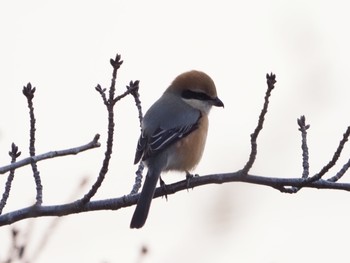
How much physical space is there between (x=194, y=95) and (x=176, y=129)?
0.84 metres

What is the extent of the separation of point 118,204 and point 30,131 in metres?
0.72

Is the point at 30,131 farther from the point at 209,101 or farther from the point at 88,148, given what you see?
the point at 209,101

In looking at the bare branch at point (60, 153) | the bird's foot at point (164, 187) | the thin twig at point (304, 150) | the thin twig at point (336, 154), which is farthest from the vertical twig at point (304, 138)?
the bare branch at point (60, 153)

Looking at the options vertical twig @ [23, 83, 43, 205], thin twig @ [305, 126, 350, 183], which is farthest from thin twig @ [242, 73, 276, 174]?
vertical twig @ [23, 83, 43, 205]

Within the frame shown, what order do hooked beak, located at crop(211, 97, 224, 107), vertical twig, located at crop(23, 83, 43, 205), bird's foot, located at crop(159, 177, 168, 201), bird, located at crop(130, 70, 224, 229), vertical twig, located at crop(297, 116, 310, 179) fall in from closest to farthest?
1. vertical twig, located at crop(23, 83, 43, 205)
2. vertical twig, located at crop(297, 116, 310, 179)
3. bird's foot, located at crop(159, 177, 168, 201)
4. bird, located at crop(130, 70, 224, 229)
5. hooked beak, located at crop(211, 97, 224, 107)

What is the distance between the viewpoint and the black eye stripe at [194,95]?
21.4ft

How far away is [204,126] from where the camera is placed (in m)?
6.06

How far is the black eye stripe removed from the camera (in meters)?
6.51

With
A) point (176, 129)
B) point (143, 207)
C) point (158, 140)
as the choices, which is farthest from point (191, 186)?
point (176, 129)

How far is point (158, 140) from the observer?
555 centimetres

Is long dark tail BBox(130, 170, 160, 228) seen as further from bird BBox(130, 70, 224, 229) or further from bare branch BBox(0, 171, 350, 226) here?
bare branch BBox(0, 171, 350, 226)

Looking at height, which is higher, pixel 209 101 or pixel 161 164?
pixel 209 101

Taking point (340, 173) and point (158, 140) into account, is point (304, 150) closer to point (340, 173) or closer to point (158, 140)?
point (340, 173)

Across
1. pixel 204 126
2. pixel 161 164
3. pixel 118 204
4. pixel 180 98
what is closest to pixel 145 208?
pixel 118 204
